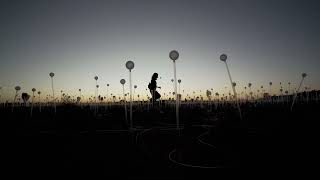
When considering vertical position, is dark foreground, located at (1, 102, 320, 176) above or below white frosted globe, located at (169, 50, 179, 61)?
below

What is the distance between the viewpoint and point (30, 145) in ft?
38.6

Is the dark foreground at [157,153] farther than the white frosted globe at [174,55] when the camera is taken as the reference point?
No

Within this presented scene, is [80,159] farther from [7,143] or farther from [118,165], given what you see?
[7,143]

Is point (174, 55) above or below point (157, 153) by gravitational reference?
above

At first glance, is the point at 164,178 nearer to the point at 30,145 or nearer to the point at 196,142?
the point at 196,142

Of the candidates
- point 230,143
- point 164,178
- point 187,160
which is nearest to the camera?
point 164,178

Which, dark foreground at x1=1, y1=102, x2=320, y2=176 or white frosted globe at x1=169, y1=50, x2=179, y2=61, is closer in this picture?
dark foreground at x1=1, y1=102, x2=320, y2=176

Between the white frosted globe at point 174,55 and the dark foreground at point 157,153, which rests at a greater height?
the white frosted globe at point 174,55

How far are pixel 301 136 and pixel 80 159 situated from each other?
34.6ft

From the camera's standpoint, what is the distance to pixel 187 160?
9.11 meters

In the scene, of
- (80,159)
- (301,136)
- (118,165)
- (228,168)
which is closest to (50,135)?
(80,159)

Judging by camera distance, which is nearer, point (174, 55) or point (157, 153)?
point (174, 55)

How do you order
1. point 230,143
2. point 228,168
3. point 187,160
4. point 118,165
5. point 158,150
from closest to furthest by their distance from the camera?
point 228,168, point 118,165, point 187,160, point 158,150, point 230,143

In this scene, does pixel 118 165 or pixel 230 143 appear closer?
pixel 118 165
